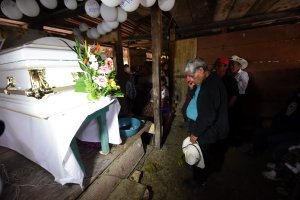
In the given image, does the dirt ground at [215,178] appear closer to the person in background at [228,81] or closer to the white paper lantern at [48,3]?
the person in background at [228,81]

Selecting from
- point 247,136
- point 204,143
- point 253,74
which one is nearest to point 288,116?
point 247,136

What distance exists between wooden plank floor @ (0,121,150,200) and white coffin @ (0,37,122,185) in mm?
150

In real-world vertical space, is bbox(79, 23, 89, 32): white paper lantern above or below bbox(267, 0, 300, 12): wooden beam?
below

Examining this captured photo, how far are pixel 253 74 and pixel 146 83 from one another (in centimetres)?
483

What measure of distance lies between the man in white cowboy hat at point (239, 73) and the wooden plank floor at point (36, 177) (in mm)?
3625

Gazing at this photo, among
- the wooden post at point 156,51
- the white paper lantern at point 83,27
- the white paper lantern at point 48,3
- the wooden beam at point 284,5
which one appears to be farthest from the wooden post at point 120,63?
the wooden beam at point 284,5

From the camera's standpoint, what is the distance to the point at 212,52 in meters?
5.35

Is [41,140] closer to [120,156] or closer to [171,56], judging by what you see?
[120,156]

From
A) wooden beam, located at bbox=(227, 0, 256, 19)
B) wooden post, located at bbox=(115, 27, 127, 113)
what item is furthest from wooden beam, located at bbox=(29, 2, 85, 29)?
wooden beam, located at bbox=(227, 0, 256, 19)

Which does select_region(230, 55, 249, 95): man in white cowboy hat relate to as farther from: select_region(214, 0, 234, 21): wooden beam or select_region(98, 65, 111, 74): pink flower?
select_region(98, 65, 111, 74): pink flower

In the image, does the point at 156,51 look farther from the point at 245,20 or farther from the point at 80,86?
the point at 245,20

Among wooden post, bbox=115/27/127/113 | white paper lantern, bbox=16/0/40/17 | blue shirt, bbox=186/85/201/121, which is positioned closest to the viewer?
blue shirt, bbox=186/85/201/121

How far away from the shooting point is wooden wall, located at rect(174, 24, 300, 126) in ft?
14.5

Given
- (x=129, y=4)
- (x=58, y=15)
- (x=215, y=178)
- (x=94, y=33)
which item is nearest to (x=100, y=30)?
(x=94, y=33)
